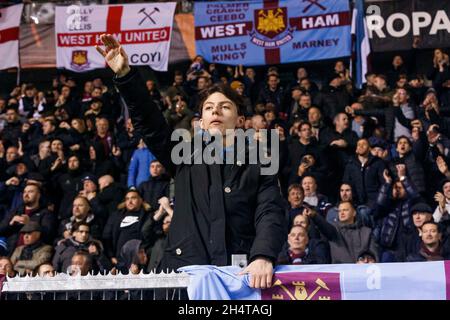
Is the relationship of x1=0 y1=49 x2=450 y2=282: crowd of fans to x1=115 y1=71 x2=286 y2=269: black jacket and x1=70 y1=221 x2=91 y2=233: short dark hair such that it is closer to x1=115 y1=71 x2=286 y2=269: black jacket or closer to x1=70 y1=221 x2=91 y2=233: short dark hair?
x1=70 y1=221 x2=91 y2=233: short dark hair

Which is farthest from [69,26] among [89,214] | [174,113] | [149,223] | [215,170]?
[215,170]

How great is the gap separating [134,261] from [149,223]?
491 mm

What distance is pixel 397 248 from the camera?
358 inches

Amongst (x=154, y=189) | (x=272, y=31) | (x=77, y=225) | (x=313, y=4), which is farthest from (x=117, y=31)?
(x=77, y=225)

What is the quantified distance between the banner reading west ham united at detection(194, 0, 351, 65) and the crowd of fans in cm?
49

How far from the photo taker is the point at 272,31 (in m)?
14.9

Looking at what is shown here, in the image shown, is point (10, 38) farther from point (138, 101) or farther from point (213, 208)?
point (213, 208)

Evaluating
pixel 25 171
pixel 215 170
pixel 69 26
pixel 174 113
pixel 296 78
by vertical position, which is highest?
pixel 69 26

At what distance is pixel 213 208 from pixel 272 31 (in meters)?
11.3

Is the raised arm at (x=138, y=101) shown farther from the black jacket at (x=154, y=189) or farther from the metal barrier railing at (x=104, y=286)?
the black jacket at (x=154, y=189)

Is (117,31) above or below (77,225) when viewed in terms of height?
above

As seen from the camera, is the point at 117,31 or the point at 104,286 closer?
the point at 104,286

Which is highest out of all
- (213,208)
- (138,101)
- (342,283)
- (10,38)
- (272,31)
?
(10,38)
